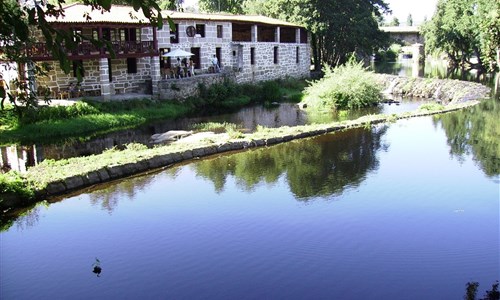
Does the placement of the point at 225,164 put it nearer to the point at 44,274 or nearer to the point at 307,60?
the point at 44,274

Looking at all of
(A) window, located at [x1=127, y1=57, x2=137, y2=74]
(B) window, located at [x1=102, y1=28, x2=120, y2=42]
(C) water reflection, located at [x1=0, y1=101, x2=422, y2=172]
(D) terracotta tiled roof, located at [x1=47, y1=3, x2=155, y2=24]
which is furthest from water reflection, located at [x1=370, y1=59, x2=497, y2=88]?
(B) window, located at [x1=102, y1=28, x2=120, y2=42]

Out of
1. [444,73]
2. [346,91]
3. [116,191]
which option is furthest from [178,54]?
[444,73]

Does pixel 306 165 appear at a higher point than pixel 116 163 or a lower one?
lower

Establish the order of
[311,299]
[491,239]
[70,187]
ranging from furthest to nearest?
[70,187]
[491,239]
[311,299]

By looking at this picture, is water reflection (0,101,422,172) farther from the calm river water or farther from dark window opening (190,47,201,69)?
dark window opening (190,47,201,69)

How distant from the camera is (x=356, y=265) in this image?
945 centimetres

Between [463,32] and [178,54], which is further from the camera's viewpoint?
[463,32]

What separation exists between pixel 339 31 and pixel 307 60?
4393 millimetres

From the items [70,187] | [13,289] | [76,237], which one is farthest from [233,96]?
[13,289]

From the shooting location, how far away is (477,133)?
21.8 metres

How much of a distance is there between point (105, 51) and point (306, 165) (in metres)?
16.8

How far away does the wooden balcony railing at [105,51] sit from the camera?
25484 mm

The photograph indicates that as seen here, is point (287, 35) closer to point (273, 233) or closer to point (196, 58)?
point (196, 58)

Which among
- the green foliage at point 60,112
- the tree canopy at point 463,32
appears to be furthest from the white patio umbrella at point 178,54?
the tree canopy at point 463,32
